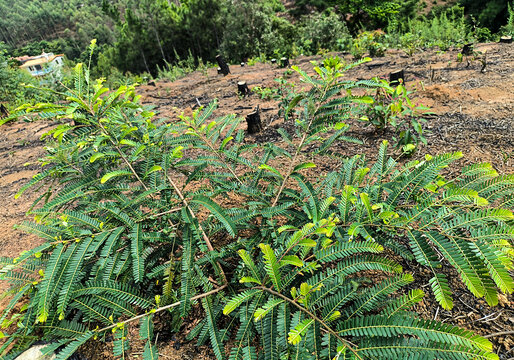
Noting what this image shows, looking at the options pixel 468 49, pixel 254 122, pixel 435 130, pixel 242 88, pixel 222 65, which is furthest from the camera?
pixel 222 65

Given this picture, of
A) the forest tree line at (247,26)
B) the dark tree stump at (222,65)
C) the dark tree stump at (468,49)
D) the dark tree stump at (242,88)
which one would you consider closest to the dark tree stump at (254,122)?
the dark tree stump at (242,88)

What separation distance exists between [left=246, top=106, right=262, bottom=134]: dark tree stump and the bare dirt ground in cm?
14

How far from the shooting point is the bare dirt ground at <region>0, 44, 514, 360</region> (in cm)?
149

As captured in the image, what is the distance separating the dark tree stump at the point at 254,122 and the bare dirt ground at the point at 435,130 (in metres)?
0.14

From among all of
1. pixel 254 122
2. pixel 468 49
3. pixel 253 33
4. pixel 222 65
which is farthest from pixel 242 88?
pixel 253 33

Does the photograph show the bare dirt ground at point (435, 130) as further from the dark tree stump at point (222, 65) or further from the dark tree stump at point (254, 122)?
the dark tree stump at point (222, 65)

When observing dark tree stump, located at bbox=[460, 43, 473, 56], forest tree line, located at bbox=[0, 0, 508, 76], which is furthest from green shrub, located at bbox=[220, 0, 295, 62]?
dark tree stump, located at bbox=[460, 43, 473, 56]

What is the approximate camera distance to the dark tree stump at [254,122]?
3.86 metres

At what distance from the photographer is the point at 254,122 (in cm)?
390

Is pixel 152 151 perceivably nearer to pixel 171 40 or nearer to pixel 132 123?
pixel 132 123

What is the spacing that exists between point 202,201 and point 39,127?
23.6 ft

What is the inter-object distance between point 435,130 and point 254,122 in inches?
88.9

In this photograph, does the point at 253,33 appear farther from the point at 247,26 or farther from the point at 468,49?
the point at 468,49

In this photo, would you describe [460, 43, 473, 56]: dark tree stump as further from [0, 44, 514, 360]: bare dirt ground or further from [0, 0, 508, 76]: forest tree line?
[0, 0, 508, 76]: forest tree line
